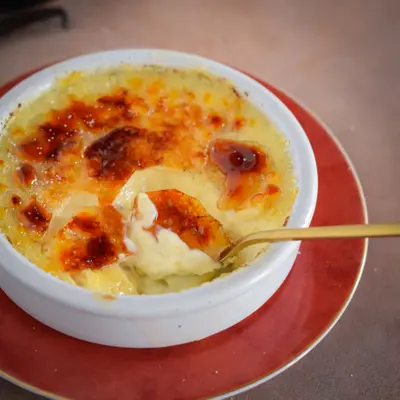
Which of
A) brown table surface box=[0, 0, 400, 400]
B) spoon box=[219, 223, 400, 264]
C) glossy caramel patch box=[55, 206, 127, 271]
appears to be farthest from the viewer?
brown table surface box=[0, 0, 400, 400]

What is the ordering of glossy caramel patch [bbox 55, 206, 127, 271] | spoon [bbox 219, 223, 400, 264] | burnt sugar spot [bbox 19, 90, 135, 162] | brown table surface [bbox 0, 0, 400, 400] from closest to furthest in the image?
spoon [bbox 219, 223, 400, 264], glossy caramel patch [bbox 55, 206, 127, 271], burnt sugar spot [bbox 19, 90, 135, 162], brown table surface [bbox 0, 0, 400, 400]

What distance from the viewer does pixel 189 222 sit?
91cm

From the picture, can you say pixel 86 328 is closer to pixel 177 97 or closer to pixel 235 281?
pixel 235 281

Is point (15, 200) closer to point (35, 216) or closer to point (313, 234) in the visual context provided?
point (35, 216)

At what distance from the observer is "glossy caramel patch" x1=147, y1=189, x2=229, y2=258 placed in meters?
0.89

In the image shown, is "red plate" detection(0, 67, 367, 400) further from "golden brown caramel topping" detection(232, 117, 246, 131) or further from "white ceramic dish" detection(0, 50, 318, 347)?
"golden brown caramel topping" detection(232, 117, 246, 131)

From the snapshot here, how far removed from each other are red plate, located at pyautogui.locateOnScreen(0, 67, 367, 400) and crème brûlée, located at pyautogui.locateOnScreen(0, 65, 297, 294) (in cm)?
9

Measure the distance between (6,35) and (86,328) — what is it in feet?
3.27

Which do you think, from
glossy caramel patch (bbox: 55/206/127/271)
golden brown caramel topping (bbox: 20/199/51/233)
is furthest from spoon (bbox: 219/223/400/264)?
golden brown caramel topping (bbox: 20/199/51/233)

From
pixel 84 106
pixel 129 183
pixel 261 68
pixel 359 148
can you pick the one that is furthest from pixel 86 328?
pixel 261 68

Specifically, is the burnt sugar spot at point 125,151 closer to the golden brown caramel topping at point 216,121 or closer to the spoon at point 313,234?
the golden brown caramel topping at point 216,121

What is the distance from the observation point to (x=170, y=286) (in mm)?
849

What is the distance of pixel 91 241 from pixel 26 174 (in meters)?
0.16

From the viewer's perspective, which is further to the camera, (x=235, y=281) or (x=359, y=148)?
(x=359, y=148)
